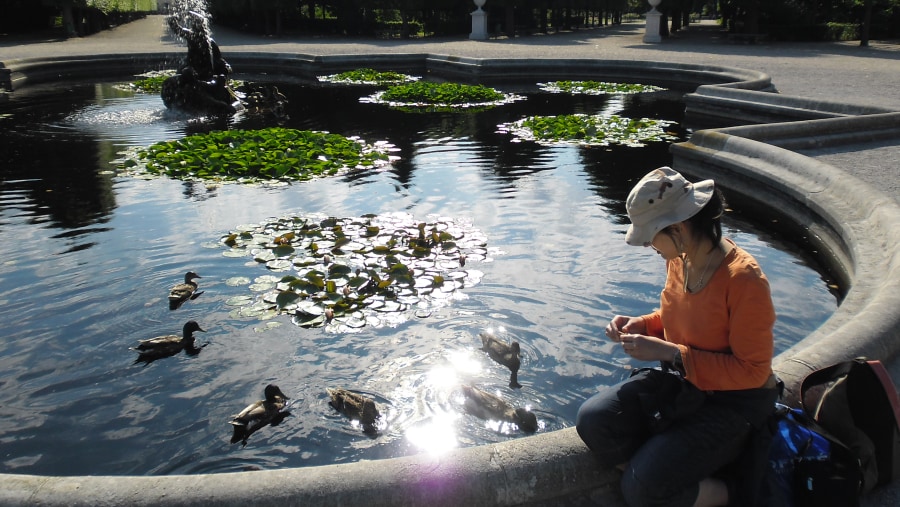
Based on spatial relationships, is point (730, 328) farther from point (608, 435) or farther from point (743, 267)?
point (608, 435)

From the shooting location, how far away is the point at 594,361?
5523mm

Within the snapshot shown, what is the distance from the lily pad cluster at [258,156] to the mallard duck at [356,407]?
608cm

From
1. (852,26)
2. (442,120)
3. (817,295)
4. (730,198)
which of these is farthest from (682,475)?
(852,26)

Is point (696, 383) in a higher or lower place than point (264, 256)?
higher

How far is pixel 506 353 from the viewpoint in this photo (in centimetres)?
539

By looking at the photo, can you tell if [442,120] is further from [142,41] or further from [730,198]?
[142,41]

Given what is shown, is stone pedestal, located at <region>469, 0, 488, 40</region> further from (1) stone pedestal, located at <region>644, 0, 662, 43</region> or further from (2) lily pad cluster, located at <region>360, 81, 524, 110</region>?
(2) lily pad cluster, located at <region>360, 81, 524, 110</region>

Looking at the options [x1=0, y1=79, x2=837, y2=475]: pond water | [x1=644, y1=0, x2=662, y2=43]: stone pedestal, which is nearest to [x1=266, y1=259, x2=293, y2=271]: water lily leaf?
[x1=0, y1=79, x2=837, y2=475]: pond water

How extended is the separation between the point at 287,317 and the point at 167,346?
973 mm

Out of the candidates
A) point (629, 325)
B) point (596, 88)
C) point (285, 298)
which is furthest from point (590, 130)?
point (629, 325)

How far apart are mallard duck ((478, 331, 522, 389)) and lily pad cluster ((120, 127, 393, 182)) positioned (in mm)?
5723

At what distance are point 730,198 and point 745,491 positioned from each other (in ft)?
22.8

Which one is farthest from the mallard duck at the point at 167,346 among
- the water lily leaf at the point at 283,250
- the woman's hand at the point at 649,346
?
the woman's hand at the point at 649,346

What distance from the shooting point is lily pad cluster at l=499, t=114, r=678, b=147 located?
43.4 ft
